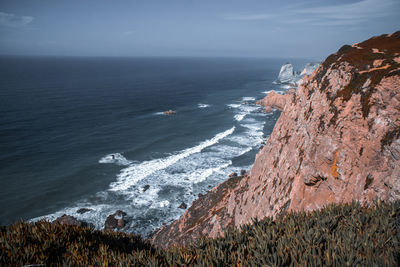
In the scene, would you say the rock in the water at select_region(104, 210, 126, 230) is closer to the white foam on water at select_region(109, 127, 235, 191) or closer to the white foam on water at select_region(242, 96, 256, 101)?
the white foam on water at select_region(109, 127, 235, 191)

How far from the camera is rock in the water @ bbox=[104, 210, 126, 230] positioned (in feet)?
96.8

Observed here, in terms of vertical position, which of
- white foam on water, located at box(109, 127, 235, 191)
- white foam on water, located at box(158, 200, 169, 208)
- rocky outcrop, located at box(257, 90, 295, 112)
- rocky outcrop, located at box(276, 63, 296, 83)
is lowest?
white foam on water, located at box(158, 200, 169, 208)

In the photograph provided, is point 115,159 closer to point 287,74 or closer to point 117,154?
point 117,154

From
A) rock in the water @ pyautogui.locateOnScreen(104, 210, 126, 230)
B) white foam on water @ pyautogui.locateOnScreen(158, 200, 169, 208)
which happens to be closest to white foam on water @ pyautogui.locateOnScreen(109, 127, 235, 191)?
rock in the water @ pyautogui.locateOnScreen(104, 210, 126, 230)

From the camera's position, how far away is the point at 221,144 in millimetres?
54219

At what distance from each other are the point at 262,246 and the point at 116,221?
94.0 feet

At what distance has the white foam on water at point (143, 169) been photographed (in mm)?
38684

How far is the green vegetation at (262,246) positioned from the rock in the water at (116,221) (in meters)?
24.4

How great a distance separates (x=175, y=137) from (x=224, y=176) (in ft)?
70.9

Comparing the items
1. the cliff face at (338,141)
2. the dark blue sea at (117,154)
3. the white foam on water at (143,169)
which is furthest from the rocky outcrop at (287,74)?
the cliff face at (338,141)

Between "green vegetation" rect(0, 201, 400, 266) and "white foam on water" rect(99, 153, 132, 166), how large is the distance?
130 ft

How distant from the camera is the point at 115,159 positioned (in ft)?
153

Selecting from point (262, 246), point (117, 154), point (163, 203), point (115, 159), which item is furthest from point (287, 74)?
point (262, 246)

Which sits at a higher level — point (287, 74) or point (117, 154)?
point (287, 74)
